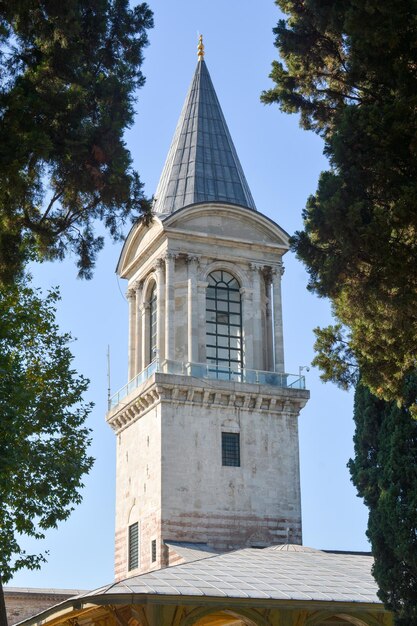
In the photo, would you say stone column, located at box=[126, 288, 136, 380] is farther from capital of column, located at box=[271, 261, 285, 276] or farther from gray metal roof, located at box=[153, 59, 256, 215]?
capital of column, located at box=[271, 261, 285, 276]

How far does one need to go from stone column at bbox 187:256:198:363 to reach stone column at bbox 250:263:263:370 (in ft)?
8.13

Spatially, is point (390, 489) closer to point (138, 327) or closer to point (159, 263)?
point (159, 263)

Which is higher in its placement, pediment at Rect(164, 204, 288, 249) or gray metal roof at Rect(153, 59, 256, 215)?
→ gray metal roof at Rect(153, 59, 256, 215)

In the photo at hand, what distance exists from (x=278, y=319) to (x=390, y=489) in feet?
56.8

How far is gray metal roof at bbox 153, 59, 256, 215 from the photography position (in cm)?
4150

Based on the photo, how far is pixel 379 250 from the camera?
16.2 metres

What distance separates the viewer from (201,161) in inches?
1674

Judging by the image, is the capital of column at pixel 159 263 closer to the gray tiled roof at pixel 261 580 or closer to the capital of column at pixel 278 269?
the capital of column at pixel 278 269

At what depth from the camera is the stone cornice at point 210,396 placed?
3719 cm

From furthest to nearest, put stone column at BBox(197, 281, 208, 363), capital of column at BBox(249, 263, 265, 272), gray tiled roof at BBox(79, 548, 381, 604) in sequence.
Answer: capital of column at BBox(249, 263, 265, 272) → stone column at BBox(197, 281, 208, 363) → gray tiled roof at BBox(79, 548, 381, 604)

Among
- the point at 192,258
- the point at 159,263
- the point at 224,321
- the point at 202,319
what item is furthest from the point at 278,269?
the point at 159,263

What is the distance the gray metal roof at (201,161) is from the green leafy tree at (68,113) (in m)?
23.2

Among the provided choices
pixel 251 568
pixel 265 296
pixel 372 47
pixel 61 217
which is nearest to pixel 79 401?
pixel 251 568

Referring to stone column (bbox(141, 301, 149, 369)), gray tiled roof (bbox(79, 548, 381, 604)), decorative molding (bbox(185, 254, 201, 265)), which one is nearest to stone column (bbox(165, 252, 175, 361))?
decorative molding (bbox(185, 254, 201, 265))
